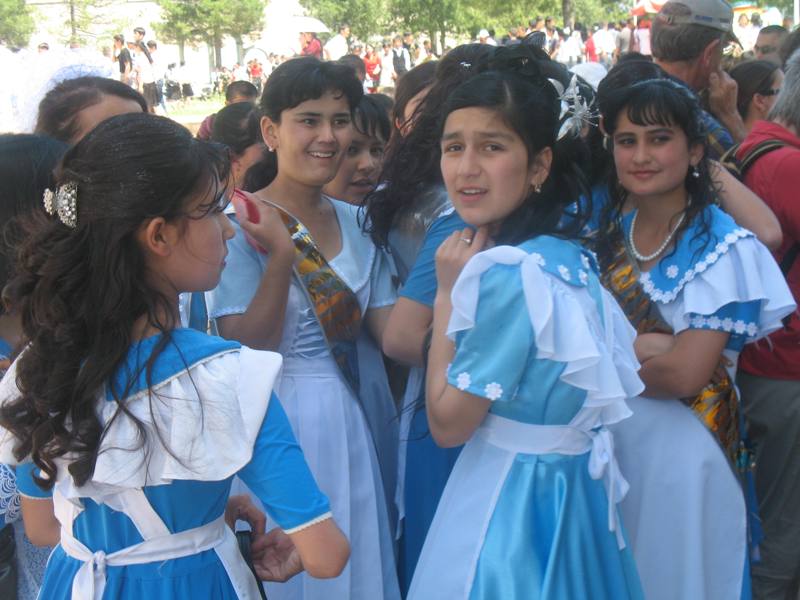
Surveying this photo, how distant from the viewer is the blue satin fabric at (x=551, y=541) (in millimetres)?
1864

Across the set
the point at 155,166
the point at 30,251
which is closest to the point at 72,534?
the point at 30,251

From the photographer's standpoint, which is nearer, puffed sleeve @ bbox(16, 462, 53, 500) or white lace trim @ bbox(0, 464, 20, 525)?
puffed sleeve @ bbox(16, 462, 53, 500)

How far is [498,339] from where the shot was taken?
184 centimetres

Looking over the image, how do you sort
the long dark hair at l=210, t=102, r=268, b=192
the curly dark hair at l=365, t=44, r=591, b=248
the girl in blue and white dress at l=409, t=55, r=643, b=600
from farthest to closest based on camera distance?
the long dark hair at l=210, t=102, r=268, b=192
the curly dark hair at l=365, t=44, r=591, b=248
the girl in blue and white dress at l=409, t=55, r=643, b=600

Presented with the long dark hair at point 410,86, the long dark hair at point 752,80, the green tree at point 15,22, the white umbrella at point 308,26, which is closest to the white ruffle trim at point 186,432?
the long dark hair at point 410,86

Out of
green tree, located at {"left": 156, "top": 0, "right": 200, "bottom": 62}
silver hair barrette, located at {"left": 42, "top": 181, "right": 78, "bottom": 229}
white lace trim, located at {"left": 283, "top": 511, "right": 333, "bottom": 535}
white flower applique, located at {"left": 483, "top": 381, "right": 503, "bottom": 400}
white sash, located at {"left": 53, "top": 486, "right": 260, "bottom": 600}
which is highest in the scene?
silver hair barrette, located at {"left": 42, "top": 181, "right": 78, "bottom": 229}

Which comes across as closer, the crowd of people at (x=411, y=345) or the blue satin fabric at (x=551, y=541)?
the crowd of people at (x=411, y=345)

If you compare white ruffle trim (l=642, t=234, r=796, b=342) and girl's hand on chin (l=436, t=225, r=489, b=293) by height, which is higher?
girl's hand on chin (l=436, t=225, r=489, b=293)

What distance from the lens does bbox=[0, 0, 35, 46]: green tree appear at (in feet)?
137

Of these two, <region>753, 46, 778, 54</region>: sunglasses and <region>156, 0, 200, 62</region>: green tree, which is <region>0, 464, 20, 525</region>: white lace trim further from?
<region>156, 0, 200, 62</region>: green tree

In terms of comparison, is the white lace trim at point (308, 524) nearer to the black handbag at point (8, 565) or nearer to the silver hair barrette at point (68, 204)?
the silver hair barrette at point (68, 204)

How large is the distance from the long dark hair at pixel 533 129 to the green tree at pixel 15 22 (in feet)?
145

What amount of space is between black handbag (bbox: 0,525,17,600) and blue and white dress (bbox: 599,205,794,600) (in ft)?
5.15

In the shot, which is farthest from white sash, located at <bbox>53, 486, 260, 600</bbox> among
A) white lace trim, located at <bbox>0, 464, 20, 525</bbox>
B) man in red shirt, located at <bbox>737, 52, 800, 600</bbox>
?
man in red shirt, located at <bbox>737, 52, 800, 600</bbox>
